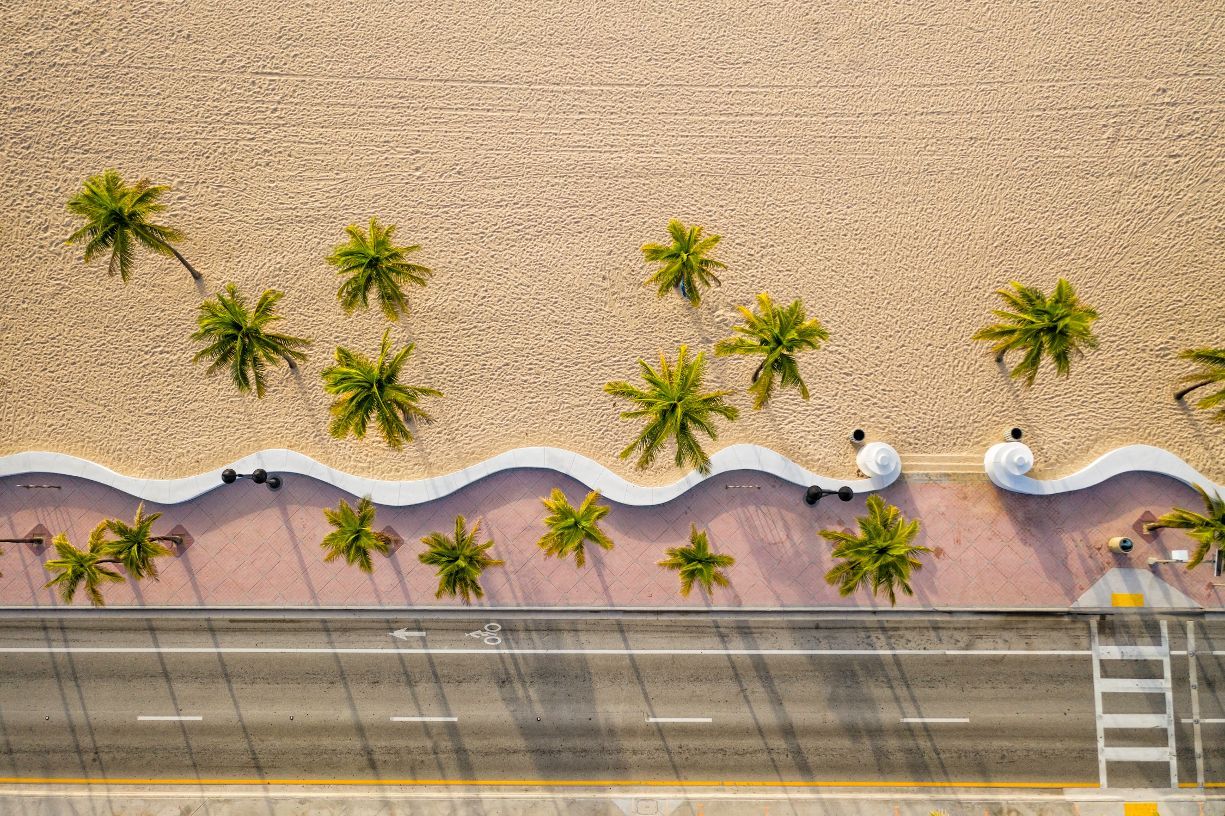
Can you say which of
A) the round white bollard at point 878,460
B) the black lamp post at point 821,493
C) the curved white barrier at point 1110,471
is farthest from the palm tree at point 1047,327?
the black lamp post at point 821,493

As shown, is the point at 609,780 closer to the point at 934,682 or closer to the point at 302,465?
the point at 934,682

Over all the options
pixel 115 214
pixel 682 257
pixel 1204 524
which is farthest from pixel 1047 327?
pixel 115 214

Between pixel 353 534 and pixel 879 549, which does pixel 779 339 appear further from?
pixel 353 534

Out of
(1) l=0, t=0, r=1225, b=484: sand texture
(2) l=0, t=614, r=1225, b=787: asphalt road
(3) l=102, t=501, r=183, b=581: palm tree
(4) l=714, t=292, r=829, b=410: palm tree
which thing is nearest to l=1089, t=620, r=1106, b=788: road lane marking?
(2) l=0, t=614, r=1225, b=787: asphalt road

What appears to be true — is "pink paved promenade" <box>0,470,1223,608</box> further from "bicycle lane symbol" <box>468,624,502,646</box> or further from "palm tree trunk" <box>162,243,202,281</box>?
"palm tree trunk" <box>162,243,202,281</box>

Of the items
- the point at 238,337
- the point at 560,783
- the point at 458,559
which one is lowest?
the point at 560,783
